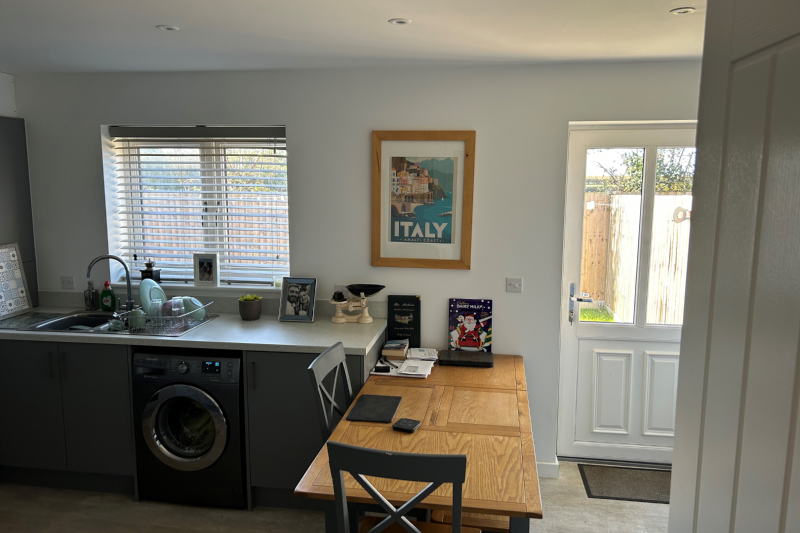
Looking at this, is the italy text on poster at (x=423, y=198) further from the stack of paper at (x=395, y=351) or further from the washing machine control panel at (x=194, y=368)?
the washing machine control panel at (x=194, y=368)

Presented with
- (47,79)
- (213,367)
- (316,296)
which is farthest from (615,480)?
(47,79)

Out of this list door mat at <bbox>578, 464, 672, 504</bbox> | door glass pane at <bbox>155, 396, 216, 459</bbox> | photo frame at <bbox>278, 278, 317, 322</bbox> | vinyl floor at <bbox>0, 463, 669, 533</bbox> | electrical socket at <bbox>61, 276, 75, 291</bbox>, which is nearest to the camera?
vinyl floor at <bbox>0, 463, 669, 533</bbox>

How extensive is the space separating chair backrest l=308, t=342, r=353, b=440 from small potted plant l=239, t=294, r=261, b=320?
2.53 feet

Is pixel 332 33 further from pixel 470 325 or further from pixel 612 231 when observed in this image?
pixel 612 231

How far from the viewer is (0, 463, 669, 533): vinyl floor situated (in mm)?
2803

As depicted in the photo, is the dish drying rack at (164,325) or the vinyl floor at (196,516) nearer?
the vinyl floor at (196,516)

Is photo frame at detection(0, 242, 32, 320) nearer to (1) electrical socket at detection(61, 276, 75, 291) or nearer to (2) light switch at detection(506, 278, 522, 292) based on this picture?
(1) electrical socket at detection(61, 276, 75, 291)

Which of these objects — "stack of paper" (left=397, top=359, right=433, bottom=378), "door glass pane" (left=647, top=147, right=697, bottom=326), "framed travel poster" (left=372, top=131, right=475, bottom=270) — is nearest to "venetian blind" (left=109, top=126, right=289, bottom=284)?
"framed travel poster" (left=372, top=131, right=475, bottom=270)

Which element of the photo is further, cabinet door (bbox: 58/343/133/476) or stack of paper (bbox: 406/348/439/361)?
stack of paper (bbox: 406/348/439/361)

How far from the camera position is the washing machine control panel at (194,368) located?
2.83 meters

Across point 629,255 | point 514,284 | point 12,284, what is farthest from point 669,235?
point 12,284

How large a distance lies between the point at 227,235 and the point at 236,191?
0.29 meters

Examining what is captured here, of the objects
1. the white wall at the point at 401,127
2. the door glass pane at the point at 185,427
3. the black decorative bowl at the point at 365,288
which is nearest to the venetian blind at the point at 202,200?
the white wall at the point at 401,127

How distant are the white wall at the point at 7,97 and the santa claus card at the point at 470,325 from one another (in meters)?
3.02
